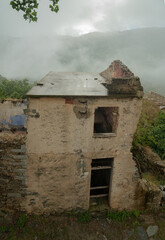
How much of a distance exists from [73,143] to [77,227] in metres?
3.38

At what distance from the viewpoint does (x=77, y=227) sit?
7.23 metres

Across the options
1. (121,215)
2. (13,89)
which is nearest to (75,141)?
(121,215)

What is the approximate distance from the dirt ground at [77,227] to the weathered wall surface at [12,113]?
196 inches

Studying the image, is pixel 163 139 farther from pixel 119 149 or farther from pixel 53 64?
pixel 53 64

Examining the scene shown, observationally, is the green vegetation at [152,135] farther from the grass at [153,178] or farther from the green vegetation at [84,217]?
the green vegetation at [84,217]

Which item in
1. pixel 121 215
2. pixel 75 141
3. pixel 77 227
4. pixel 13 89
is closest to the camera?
pixel 75 141

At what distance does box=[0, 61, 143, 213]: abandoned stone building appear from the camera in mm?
6371

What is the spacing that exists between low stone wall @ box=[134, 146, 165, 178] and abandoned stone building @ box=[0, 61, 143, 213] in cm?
218

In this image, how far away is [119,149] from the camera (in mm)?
7199

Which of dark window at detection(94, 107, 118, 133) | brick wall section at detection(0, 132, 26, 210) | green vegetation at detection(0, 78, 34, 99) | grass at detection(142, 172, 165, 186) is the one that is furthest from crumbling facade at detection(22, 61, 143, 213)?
green vegetation at detection(0, 78, 34, 99)

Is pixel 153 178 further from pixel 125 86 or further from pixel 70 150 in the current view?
Result: pixel 125 86

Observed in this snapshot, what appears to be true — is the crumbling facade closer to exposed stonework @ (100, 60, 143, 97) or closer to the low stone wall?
exposed stonework @ (100, 60, 143, 97)

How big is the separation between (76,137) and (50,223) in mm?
Result: 3609

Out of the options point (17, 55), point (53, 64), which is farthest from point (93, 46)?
point (17, 55)
